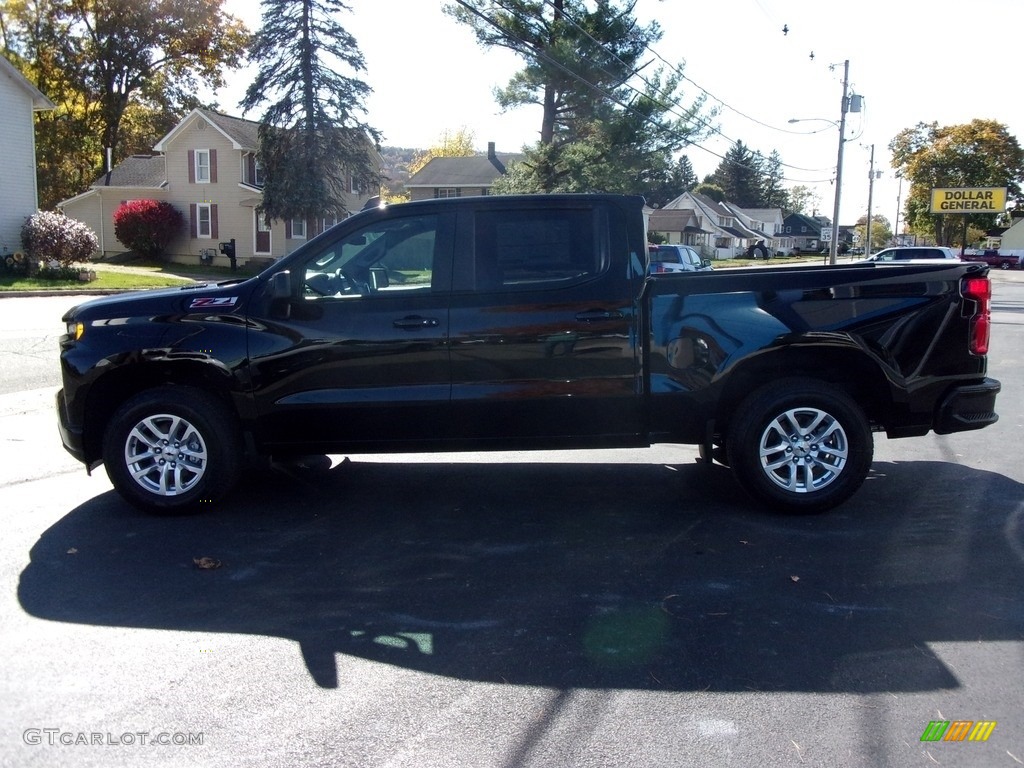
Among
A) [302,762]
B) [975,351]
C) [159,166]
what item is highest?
[159,166]

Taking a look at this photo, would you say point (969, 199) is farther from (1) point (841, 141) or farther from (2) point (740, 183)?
(2) point (740, 183)

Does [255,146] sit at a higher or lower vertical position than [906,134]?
lower

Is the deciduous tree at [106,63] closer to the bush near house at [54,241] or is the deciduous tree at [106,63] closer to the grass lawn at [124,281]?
the grass lawn at [124,281]

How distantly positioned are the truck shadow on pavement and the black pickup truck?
49cm

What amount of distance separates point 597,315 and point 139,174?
46750 mm

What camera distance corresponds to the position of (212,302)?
586 cm

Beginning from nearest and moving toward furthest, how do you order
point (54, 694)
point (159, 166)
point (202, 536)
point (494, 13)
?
1. point (54, 694)
2. point (202, 536)
3. point (494, 13)
4. point (159, 166)

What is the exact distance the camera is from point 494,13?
3238cm

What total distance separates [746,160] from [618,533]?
130 meters

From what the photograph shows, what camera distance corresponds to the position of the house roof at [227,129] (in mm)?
41406

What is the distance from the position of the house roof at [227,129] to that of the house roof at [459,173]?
1673cm

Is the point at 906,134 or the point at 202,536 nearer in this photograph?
the point at 202,536

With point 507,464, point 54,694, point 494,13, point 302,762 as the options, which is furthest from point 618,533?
point 494,13

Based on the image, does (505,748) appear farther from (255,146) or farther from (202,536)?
(255,146)
